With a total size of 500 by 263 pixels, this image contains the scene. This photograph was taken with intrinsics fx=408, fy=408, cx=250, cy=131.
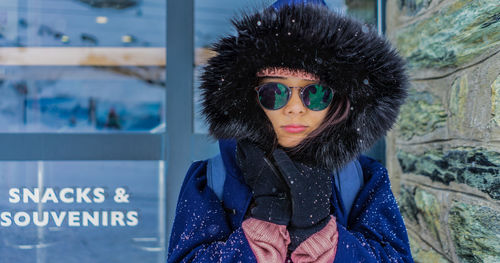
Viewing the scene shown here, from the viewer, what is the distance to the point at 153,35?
2432mm

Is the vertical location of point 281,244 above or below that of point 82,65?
below

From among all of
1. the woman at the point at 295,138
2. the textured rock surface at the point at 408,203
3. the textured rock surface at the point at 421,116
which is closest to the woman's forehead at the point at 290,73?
the woman at the point at 295,138

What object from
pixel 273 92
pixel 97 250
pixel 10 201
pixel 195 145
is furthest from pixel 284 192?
pixel 10 201

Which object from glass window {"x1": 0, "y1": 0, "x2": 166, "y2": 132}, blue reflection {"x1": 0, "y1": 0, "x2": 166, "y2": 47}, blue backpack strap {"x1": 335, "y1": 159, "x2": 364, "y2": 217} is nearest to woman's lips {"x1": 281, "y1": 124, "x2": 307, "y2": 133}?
blue backpack strap {"x1": 335, "y1": 159, "x2": 364, "y2": 217}

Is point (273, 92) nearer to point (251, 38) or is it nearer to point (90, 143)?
point (251, 38)

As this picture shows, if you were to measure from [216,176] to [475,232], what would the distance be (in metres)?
1.08

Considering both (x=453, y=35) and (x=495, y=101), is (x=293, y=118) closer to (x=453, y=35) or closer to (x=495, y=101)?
(x=495, y=101)

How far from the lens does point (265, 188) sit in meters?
1.28

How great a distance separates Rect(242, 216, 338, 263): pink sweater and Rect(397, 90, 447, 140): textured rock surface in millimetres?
976

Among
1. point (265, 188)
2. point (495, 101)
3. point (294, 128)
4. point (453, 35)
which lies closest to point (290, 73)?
point (294, 128)

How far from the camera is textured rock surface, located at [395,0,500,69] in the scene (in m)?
1.59

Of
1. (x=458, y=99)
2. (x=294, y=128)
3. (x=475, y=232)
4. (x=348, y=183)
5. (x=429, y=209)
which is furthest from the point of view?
(x=429, y=209)

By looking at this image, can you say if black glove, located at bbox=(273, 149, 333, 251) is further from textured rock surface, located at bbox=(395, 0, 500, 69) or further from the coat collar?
textured rock surface, located at bbox=(395, 0, 500, 69)

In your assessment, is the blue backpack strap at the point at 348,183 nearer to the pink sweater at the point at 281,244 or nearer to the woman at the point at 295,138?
the woman at the point at 295,138
